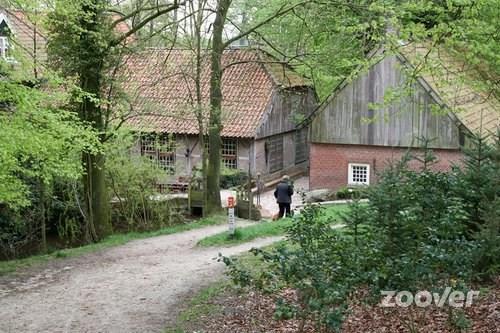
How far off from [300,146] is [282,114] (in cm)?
428

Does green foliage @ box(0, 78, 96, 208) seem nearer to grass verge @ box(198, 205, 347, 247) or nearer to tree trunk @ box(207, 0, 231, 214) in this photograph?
grass verge @ box(198, 205, 347, 247)

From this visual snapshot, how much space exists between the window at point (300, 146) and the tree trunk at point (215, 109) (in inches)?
611

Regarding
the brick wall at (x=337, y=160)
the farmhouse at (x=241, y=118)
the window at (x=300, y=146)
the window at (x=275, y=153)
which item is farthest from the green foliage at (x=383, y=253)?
the window at (x=300, y=146)

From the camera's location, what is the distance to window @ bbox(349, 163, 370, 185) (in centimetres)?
3022

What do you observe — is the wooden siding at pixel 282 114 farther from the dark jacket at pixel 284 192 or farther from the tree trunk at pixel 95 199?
the tree trunk at pixel 95 199

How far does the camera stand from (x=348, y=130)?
29.8 meters

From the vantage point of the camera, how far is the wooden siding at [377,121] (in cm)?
2767

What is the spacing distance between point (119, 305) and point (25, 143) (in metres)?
3.97

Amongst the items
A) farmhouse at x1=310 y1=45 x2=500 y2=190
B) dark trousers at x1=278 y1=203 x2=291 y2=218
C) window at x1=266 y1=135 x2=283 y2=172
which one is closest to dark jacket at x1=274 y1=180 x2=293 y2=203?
dark trousers at x1=278 y1=203 x2=291 y2=218

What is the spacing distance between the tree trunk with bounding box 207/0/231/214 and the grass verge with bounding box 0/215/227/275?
Result: 3.54 ft

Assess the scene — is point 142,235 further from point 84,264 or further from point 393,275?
point 393,275

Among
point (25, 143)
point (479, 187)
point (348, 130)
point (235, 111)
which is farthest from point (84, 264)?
point (235, 111)

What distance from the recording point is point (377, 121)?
2758 cm

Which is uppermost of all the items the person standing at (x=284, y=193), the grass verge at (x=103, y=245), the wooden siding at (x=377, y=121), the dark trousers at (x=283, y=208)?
the wooden siding at (x=377, y=121)
